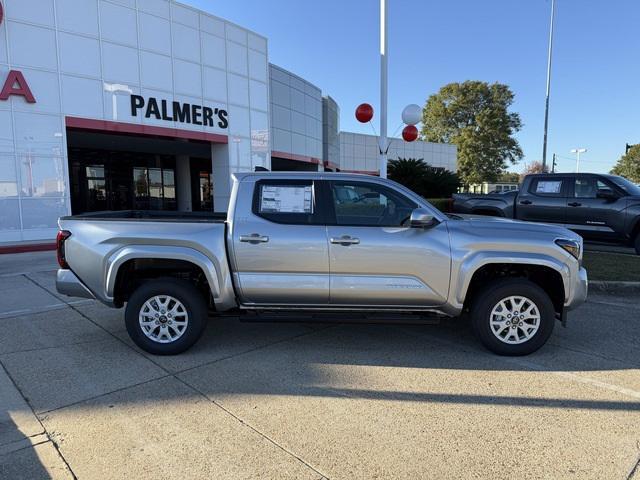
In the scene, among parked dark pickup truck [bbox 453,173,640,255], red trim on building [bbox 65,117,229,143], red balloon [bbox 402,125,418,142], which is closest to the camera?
parked dark pickup truck [bbox 453,173,640,255]

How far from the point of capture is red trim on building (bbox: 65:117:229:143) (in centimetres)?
1500

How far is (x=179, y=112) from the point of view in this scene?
17500mm

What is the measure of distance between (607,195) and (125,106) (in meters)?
14.9

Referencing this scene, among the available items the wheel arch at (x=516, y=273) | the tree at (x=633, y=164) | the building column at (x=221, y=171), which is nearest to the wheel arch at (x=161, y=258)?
the wheel arch at (x=516, y=273)

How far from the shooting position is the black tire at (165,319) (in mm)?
4496

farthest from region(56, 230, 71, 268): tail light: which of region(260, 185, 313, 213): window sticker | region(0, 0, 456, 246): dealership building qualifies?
region(0, 0, 456, 246): dealership building

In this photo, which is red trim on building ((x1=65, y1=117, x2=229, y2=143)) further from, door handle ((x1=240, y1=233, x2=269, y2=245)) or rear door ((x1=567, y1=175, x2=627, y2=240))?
rear door ((x1=567, y1=175, x2=627, y2=240))

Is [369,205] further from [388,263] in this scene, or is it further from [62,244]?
[62,244]

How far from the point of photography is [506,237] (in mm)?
4414

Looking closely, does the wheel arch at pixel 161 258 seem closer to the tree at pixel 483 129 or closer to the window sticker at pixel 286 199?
the window sticker at pixel 286 199

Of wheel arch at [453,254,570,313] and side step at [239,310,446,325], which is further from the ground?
wheel arch at [453,254,570,313]

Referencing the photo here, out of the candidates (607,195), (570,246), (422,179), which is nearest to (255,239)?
(570,246)

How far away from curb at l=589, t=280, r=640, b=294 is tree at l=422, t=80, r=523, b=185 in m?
54.0

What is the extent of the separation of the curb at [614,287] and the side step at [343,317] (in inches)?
163
